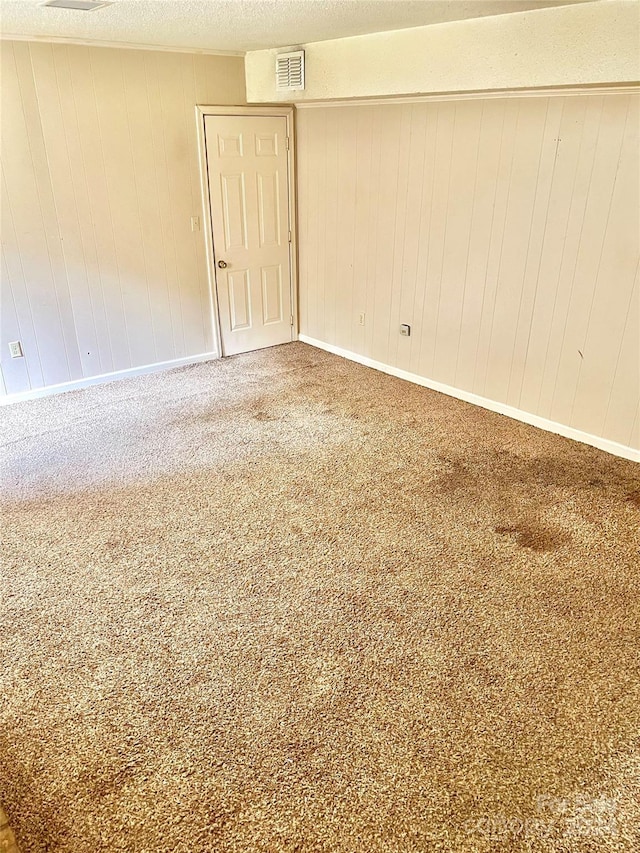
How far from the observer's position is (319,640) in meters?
2.41

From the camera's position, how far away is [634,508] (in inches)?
129

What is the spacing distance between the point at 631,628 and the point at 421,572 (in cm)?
90

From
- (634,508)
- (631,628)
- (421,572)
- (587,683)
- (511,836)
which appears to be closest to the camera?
(511,836)

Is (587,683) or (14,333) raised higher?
(14,333)

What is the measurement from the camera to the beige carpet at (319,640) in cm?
179

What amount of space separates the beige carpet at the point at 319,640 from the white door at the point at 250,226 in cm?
174

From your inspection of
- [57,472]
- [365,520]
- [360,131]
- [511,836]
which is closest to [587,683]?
[511,836]

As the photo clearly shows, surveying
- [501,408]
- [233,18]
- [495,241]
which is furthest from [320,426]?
[233,18]

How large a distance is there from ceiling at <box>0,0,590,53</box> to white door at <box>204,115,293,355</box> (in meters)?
0.90

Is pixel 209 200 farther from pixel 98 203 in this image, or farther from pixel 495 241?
pixel 495 241

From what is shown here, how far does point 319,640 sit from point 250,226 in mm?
4000

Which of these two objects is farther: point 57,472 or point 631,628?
point 57,472

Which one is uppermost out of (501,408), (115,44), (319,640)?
(115,44)

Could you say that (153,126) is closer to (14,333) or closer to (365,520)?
(14,333)
